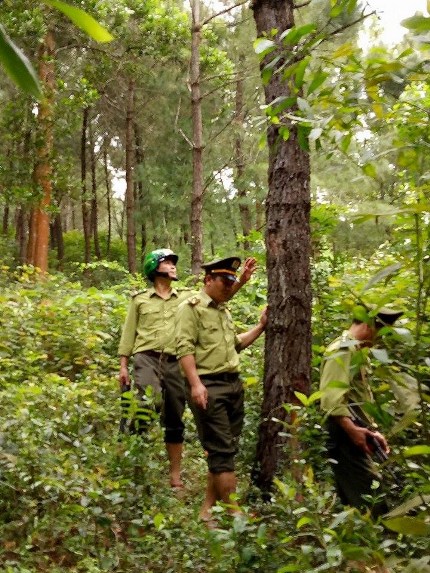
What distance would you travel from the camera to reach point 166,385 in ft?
19.5

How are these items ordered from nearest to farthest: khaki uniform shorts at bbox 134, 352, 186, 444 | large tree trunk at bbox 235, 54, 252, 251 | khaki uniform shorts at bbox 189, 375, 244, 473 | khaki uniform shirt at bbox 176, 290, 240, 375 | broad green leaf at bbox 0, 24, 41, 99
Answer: broad green leaf at bbox 0, 24, 41, 99 → khaki uniform shorts at bbox 189, 375, 244, 473 → khaki uniform shirt at bbox 176, 290, 240, 375 → khaki uniform shorts at bbox 134, 352, 186, 444 → large tree trunk at bbox 235, 54, 252, 251

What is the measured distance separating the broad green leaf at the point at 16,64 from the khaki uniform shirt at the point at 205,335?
4.18 meters

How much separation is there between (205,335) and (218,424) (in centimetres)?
69

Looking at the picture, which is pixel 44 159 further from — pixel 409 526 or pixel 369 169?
pixel 409 526

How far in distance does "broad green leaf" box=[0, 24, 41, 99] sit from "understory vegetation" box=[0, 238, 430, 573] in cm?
95

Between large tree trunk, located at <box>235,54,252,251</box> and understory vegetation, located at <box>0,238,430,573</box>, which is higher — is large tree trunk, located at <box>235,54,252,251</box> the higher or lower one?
the higher one

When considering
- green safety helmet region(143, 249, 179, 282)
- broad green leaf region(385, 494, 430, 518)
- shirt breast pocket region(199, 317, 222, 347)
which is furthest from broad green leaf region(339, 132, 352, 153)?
green safety helmet region(143, 249, 179, 282)

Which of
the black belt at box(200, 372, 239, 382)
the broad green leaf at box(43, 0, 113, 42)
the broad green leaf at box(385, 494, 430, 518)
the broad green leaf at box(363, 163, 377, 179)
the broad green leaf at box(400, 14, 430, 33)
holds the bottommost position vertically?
the black belt at box(200, 372, 239, 382)

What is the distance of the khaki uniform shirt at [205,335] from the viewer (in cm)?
489

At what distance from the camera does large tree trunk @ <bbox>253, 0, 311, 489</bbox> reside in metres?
4.82

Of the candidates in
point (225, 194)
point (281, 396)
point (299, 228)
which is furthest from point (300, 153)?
point (225, 194)

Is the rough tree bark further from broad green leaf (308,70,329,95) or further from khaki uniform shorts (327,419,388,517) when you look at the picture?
broad green leaf (308,70,329,95)

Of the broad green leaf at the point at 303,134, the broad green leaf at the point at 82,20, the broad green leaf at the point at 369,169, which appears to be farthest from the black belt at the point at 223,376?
the broad green leaf at the point at 82,20

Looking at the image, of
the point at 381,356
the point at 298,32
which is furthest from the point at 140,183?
the point at 381,356
